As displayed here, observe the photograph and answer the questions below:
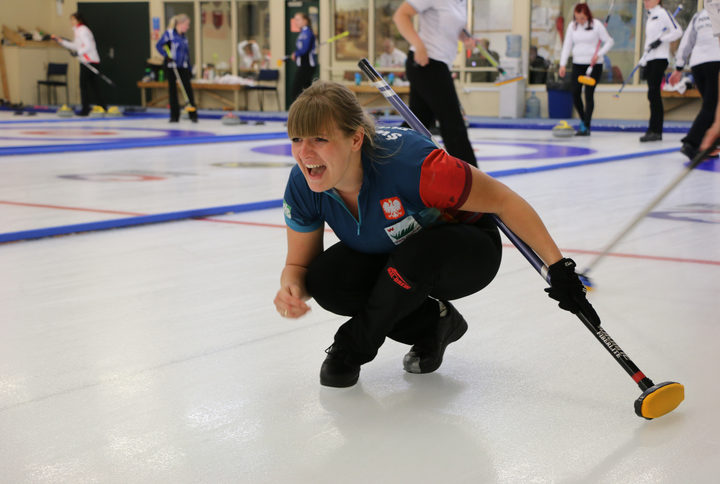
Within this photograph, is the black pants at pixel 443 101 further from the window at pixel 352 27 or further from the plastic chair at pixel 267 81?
the plastic chair at pixel 267 81

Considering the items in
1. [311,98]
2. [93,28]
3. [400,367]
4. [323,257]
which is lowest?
[400,367]

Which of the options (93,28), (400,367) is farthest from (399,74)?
(400,367)

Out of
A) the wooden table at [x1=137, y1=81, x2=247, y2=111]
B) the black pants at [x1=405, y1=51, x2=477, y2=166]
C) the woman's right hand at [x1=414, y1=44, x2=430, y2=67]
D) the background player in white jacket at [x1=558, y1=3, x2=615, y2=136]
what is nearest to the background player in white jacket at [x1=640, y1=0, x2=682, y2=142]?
the background player in white jacket at [x1=558, y1=3, x2=615, y2=136]

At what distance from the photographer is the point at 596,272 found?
2.98 metres

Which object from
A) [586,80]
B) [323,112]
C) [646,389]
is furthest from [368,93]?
[646,389]

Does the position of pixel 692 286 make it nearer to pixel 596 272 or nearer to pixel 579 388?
pixel 596 272

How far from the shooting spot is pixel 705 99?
6.55 metres

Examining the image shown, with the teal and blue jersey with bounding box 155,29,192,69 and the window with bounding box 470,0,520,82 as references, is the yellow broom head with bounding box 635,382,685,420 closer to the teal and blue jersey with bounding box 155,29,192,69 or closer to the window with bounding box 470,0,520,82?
the teal and blue jersey with bounding box 155,29,192,69

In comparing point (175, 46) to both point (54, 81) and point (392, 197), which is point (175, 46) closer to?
point (54, 81)

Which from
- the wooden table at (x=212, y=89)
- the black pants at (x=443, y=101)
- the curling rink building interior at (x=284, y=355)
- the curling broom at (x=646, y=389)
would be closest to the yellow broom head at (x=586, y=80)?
the curling rink building interior at (x=284, y=355)

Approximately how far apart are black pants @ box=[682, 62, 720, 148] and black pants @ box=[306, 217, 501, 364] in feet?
15.7

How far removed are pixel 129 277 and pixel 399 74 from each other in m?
13.3

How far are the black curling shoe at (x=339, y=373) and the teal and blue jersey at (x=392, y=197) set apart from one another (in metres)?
0.26

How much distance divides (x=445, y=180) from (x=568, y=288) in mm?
326
